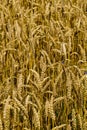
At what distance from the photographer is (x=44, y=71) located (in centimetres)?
150

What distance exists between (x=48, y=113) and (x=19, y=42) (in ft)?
2.28

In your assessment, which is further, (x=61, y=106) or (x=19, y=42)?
(x=19, y=42)

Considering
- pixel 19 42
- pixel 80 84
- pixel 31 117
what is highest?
pixel 19 42

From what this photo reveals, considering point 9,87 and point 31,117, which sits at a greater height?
point 9,87

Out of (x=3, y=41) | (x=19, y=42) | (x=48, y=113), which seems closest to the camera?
(x=48, y=113)

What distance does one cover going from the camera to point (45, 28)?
7.17 feet

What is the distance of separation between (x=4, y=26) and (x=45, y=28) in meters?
0.24

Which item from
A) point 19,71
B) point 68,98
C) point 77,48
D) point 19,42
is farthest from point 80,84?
point 77,48

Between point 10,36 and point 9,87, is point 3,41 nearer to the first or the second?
point 10,36

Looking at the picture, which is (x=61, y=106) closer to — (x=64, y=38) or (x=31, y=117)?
(x=31, y=117)

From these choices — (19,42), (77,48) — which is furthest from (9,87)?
(77,48)

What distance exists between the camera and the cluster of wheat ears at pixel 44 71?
1367 mm

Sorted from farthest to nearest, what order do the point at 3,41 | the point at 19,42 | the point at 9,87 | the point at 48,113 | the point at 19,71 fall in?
the point at 3,41, the point at 19,42, the point at 19,71, the point at 9,87, the point at 48,113

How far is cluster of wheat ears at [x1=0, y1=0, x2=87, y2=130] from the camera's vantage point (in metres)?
1.37
